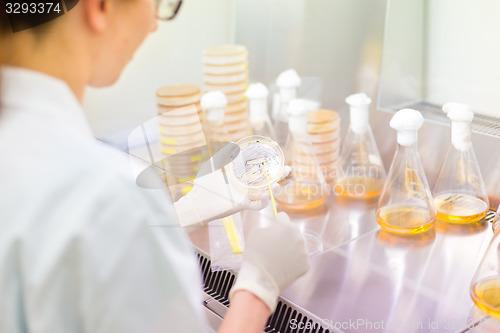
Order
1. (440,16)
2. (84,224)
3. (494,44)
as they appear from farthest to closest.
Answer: (440,16), (494,44), (84,224)

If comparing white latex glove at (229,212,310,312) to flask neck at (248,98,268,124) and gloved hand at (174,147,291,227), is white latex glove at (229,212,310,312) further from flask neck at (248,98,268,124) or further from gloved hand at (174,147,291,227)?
flask neck at (248,98,268,124)

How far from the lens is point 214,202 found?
101 cm

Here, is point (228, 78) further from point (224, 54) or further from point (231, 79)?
point (224, 54)

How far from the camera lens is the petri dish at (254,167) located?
1004 mm

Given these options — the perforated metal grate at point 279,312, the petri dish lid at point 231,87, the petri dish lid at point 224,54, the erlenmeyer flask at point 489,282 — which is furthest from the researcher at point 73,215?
the petri dish lid at point 224,54

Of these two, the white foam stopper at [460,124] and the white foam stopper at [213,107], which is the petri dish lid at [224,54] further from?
the white foam stopper at [460,124]

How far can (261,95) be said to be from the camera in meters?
1.47

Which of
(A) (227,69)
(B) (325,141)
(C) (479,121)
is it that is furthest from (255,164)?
(A) (227,69)

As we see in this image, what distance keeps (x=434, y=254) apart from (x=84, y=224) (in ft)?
2.58

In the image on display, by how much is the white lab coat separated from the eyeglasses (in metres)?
0.18

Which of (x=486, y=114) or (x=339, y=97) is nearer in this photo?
(x=486, y=114)

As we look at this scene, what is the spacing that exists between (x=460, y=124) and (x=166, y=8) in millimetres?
775

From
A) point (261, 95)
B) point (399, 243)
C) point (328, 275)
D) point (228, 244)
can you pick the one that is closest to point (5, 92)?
point (228, 244)

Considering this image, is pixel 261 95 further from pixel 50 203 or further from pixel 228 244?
pixel 50 203
